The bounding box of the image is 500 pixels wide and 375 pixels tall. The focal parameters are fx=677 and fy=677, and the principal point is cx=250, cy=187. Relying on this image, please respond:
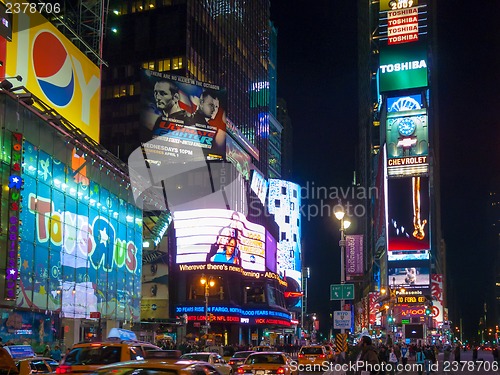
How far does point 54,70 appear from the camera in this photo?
124 ft

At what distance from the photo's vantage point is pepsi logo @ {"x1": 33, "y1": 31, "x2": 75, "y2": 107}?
36375mm

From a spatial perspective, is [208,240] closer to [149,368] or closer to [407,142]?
[149,368]

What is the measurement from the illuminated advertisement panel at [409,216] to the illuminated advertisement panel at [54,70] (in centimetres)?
8652

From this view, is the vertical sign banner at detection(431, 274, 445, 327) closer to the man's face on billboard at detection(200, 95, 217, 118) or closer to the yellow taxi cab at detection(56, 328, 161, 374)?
the man's face on billboard at detection(200, 95, 217, 118)

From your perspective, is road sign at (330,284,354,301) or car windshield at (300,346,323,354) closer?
road sign at (330,284,354,301)

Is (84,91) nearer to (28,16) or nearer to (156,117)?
(28,16)

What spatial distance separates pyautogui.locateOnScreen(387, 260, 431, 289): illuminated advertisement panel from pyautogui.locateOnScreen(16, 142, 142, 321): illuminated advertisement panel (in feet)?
256

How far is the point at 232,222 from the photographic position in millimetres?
72750

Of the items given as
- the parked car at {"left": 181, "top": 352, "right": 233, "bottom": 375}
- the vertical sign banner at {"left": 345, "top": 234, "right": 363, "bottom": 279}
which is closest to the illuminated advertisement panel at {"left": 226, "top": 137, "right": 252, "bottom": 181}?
the vertical sign banner at {"left": 345, "top": 234, "right": 363, "bottom": 279}

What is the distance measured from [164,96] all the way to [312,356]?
32.0 meters

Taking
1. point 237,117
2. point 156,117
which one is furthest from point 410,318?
point 156,117

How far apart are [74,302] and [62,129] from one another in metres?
9.76

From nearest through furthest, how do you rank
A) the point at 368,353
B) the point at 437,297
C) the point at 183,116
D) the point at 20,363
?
the point at 20,363 < the point at 368,353 < the point at 183,116 < the point at 437,297

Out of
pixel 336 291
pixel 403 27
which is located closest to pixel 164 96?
pixel 336 291
